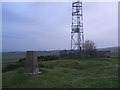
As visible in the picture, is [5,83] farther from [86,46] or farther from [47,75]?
[86,46]

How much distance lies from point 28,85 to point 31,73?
263cm

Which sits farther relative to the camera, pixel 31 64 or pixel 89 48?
pixel 89 48

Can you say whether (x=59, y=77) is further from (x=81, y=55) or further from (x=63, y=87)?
(x=81, y=55)

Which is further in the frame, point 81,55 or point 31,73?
A: point 81,55

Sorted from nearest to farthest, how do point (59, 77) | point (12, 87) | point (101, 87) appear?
point (101, 87), point (12, 87), point (59, 77)

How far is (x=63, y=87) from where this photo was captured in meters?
13.1

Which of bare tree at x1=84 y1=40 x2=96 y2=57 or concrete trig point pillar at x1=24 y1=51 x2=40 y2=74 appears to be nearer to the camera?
concrete trig point pillar at x1=24 y1=51 x2=40 y2=74

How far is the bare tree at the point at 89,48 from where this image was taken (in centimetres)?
4038

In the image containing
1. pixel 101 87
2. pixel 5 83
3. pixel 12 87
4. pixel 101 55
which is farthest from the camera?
pixel 101 55

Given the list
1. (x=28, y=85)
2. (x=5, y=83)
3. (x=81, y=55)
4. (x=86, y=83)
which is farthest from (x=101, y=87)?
(x=81, y=55)

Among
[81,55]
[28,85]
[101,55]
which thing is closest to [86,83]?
[28,85]

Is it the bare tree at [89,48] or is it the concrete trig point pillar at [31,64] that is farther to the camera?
the bare tree at [89,48]

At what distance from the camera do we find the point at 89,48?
146ft

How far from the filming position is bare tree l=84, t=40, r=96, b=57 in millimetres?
40381
